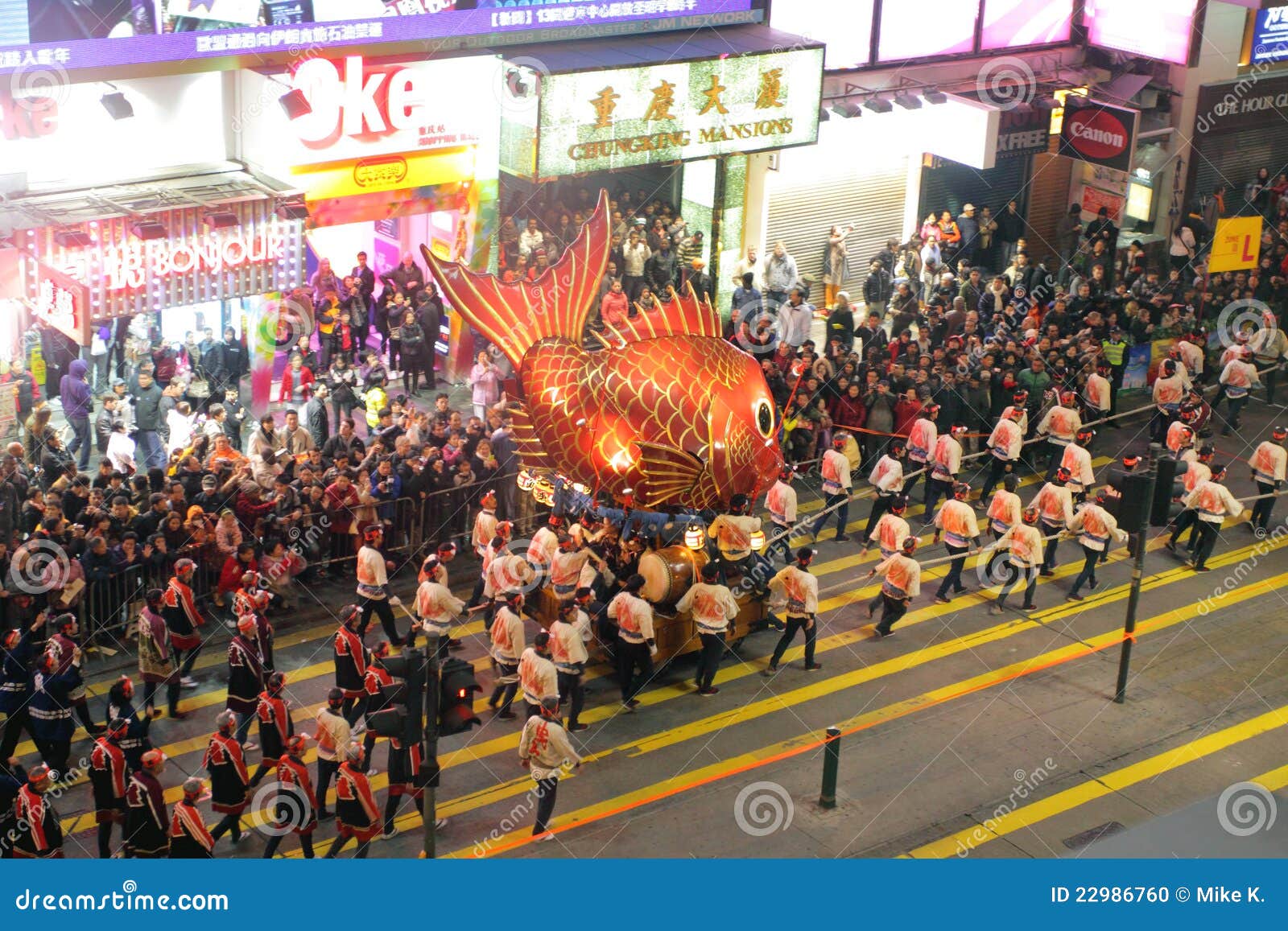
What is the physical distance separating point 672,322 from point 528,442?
2.04 metres

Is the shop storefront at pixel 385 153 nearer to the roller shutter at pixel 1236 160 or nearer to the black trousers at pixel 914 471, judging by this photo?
the black trousers at pixel 914 471

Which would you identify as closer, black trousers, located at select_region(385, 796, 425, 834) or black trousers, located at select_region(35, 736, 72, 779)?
black trousers, located at select_region(385, 796, 425, 834)

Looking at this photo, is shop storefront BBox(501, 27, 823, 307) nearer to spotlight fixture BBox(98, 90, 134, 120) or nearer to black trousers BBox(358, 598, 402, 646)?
spotlight fixture BBox(98, 90, 134, 120)

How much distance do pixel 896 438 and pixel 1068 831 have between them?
7325 mm

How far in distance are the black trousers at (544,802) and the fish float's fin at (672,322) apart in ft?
17.9

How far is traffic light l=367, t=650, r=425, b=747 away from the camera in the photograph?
45.7ft

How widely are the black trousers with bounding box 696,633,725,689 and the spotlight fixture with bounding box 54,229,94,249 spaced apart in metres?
9.25

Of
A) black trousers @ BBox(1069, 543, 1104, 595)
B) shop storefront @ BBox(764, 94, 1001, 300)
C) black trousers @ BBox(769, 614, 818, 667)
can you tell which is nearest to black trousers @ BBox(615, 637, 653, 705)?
black trousers @ BBox(769, 614, 818, 667)

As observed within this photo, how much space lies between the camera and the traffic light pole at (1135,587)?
1872 centimetres

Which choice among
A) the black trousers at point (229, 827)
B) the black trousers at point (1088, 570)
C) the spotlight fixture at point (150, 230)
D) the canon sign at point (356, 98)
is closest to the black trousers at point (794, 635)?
the black trousers at point (1088, 570)

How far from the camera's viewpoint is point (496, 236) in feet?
89.9

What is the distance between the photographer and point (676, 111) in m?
27.9

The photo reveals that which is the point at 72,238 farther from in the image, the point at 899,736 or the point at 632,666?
the point at 899,736

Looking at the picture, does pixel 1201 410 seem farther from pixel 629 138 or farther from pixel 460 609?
pixel 460 609
